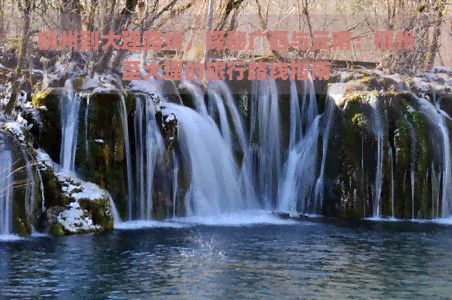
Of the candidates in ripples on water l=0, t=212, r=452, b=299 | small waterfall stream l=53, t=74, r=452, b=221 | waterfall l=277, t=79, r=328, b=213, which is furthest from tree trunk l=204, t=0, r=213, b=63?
ripples on water l=0, t=212, r=452, b=299

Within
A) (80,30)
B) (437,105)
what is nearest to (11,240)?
(80,30)

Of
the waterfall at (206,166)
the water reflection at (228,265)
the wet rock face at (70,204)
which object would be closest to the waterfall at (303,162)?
the waterfall at (206,166)

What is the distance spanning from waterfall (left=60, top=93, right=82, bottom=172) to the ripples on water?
2163mm

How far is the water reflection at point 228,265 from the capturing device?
10812mm

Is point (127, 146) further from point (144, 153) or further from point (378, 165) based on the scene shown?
point (378, 165)

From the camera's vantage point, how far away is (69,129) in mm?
17188

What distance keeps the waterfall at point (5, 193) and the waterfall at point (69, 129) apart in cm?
188

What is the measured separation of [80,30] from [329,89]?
266 inches

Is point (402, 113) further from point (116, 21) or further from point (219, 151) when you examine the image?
point (116, 21)

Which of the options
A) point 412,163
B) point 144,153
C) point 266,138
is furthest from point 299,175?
point 144,153

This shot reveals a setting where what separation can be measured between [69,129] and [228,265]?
20.4ft

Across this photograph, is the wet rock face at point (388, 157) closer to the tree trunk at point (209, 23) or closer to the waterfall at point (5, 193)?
the tree trunk at point (209, 23)

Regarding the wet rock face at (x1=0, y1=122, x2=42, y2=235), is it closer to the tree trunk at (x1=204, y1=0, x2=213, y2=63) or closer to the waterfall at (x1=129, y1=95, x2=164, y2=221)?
the waterfall at (x1=129, y1=95, x2=164, y2=221)

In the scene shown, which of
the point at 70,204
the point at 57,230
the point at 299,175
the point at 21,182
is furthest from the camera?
the point at 299,175
